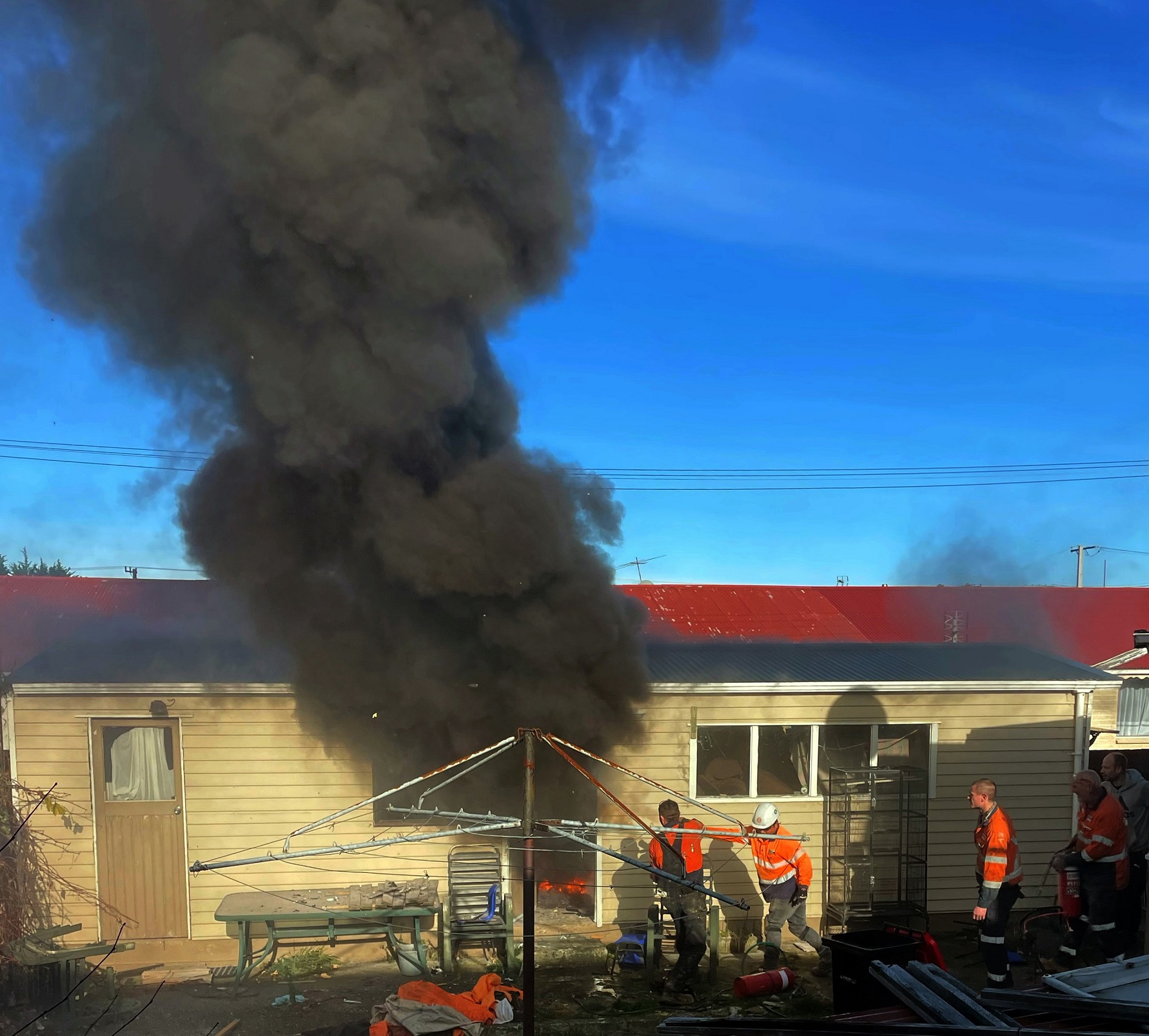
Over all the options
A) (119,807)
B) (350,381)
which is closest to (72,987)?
(119,807)

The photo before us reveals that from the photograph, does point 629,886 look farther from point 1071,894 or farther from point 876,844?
point 1071,894

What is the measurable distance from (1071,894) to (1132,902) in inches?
17.9

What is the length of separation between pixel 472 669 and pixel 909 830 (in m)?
4.84

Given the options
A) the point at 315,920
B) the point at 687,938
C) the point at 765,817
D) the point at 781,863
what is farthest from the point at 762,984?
the point at 315,920

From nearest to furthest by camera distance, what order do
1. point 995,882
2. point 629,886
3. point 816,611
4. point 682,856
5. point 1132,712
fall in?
point 995,882
point 682,856
point 629,886
point 1132,712
point 816,611

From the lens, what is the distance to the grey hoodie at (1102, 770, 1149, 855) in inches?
295

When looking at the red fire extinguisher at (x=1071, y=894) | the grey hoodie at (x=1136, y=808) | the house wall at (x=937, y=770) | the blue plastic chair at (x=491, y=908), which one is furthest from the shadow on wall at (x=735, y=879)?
the grey hoodie at (x=1136, y=808)

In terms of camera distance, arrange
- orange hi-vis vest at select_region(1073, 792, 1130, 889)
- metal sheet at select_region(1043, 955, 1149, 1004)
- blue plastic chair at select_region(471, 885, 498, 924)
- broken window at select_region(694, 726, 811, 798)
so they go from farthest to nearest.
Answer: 1. broken window at select_region(694, 726, 811, 798)
2. blue plastic chair at select_region(471, 885, 498, 924)
3. orange hi-vis vest at select_region(1073, 792, 1130, 889)
4. metal sheet at select_region(1043, 955, 1149, 1004)

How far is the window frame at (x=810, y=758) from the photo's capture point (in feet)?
29.4

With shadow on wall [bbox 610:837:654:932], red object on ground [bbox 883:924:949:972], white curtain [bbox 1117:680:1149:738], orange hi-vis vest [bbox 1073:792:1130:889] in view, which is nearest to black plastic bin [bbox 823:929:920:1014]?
red object on ground [bbox 883:924:949:972]

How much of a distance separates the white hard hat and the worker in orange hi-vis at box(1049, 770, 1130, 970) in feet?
7.82

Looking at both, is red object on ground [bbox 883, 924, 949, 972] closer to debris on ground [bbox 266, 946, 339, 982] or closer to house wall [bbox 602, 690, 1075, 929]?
house wall [bbox 602, 690, 1075, 929]

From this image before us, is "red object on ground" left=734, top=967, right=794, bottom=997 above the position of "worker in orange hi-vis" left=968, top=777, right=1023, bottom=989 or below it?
below

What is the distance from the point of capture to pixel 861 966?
20.0ft
